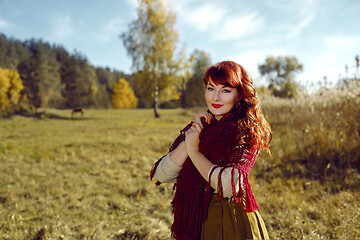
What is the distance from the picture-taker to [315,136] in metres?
5.80

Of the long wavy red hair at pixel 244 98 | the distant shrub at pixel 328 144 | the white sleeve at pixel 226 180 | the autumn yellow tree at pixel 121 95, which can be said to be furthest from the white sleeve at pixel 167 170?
the autumn yellow tree at pixel 121 95

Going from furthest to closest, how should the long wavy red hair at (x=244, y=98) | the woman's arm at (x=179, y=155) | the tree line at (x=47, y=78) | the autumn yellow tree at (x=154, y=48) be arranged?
the tree line at (x=47, y=78)
the autumn yellow tree at (x=154, y=48)
the woman's arm at (x=179, y=155)
the long wavy red hair at (x=244, y=98)

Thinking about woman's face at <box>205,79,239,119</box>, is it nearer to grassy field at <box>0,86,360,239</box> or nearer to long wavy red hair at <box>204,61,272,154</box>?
long wavy red hair at <box>204,61,272,154</box>

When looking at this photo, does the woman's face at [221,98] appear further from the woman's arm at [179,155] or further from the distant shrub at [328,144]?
the distant shrub at [328,144]

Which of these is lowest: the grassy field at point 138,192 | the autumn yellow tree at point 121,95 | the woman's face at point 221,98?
the grassy field at point 138,192

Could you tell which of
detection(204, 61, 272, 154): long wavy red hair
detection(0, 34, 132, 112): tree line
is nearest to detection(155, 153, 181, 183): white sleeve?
detection(204, 61, 272, 154): long wavy red hair

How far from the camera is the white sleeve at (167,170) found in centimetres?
146

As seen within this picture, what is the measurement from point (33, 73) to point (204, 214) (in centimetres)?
4164

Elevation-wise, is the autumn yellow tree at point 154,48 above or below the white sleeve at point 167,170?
above

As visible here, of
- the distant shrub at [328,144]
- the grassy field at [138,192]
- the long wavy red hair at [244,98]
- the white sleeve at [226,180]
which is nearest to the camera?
the white sleeve at [226,180]

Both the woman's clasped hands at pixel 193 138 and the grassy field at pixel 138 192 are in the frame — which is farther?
the grassy field at pixel 138 192

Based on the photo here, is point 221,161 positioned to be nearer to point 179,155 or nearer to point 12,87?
point 179,155

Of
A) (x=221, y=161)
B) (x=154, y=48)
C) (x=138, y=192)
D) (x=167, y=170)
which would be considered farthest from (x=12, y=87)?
(x=221, y=161)

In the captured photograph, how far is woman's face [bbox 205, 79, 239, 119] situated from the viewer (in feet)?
4.51
